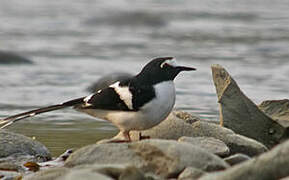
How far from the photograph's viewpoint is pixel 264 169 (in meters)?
5.58

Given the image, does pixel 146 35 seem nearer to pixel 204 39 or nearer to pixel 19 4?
pixel 204 39

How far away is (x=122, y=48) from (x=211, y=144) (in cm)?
977

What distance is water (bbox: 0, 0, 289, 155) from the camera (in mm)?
11414

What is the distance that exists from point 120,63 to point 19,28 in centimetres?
434

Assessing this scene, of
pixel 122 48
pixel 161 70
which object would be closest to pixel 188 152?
pixel 161 70

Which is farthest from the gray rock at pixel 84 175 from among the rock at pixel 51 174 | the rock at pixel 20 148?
the rock at pixel 20 148

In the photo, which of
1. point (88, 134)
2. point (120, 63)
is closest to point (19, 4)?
point (120, 63)

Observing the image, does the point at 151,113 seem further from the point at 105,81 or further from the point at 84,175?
the point at 105,81

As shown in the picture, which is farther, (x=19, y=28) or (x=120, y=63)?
(x=19, y=28)

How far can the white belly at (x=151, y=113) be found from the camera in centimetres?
752

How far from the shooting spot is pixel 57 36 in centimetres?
1848

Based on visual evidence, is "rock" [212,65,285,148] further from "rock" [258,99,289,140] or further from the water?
the water

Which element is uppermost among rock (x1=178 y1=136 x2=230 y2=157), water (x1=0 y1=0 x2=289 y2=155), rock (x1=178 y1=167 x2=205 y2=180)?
rock (x1=178 y1=167 x2=205 y2=180)

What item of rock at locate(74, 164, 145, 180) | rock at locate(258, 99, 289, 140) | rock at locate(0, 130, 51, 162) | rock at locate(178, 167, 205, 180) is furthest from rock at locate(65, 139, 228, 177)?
rock at locate(258, 99, 289, 140)
